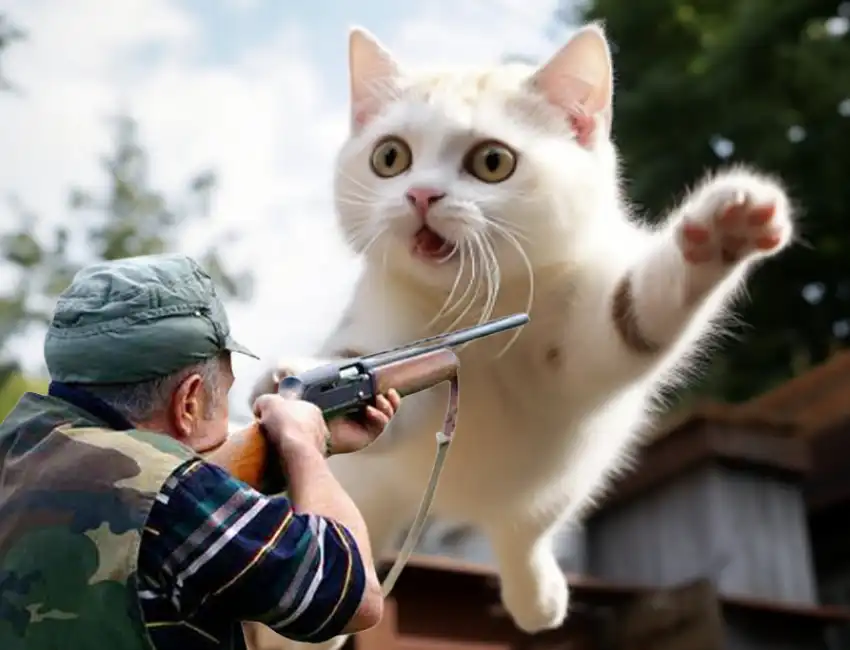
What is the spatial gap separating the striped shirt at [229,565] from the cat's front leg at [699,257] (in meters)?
0.63

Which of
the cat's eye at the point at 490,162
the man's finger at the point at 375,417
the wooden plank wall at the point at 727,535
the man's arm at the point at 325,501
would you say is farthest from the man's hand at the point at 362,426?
the wooden plank wall at the point at 727,535

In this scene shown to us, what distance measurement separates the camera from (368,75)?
1.74 meters

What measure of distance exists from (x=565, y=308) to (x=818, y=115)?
5.83m

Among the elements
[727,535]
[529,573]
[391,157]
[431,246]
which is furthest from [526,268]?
[727,535]

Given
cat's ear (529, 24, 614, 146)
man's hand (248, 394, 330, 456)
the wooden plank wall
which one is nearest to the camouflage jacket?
man's hand (248, 394, 330, 456)

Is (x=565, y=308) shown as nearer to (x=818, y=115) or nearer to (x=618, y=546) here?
(x=618, y=546)

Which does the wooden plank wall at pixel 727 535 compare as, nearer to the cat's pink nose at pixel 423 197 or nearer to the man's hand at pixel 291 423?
the cat's pink nose at pixel 423 197

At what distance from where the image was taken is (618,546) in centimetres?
458

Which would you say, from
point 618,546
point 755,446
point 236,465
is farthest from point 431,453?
point 618,546

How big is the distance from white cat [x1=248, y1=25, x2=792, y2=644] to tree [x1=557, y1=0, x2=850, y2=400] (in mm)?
4805

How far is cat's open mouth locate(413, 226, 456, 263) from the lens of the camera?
5.04 ft

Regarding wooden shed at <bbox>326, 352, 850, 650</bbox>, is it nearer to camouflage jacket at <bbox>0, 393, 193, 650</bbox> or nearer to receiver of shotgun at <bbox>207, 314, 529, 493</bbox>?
receiver of shotgun at <bbox>207, 314, 529, 493</bbox>

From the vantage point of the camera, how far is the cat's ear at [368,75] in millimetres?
1714

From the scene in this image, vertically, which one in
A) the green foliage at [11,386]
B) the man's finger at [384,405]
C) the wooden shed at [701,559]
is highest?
the green foliage at [11,386]
